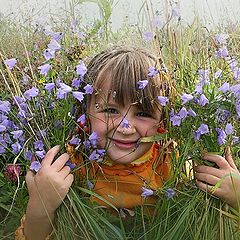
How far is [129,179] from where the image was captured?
4.58 ft

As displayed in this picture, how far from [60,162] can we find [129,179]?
25cm

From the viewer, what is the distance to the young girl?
3.98ft

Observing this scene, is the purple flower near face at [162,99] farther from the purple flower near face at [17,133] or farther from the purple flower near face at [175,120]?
the purple flower near face at [17,133]

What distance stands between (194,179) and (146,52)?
0.41 meters

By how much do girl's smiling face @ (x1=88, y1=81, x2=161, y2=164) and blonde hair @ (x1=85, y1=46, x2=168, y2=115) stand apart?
0.06 ft

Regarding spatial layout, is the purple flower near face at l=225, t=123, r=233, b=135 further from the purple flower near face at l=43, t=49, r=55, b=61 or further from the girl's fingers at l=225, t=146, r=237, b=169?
the purple flower near face at l=43, t=49, r=55, b=61

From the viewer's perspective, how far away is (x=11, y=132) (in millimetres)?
1238

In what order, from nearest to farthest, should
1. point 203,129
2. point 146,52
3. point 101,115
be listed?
point 203,129 → point 101,115 → point 146,52

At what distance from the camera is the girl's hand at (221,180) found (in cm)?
120

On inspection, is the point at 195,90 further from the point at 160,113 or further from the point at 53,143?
the point at 53,143

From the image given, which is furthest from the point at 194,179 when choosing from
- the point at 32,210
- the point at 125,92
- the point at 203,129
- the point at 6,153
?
the point at 6,153

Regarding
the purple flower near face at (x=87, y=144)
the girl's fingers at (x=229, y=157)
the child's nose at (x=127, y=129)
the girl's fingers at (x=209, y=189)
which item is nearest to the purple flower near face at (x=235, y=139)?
the girl's fingers at (x=229, y=157)

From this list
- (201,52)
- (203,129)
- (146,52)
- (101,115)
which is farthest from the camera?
(201,52)

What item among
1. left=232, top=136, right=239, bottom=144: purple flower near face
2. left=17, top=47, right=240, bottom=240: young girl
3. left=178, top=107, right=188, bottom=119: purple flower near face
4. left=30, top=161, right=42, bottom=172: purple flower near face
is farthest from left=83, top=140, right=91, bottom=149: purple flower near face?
left=232, top=136, right=239, bottom=144: purple flower near face
